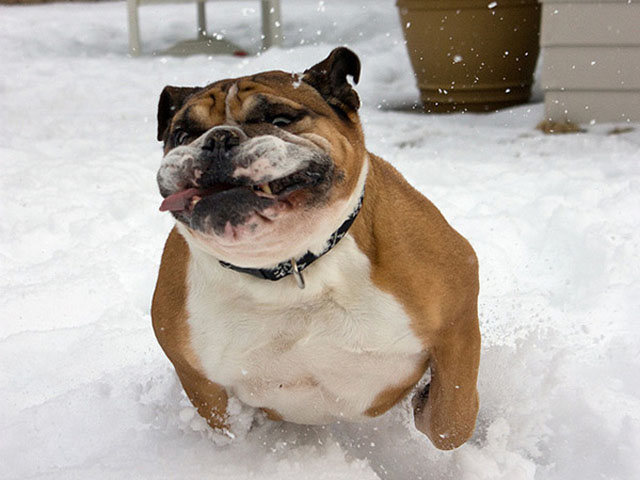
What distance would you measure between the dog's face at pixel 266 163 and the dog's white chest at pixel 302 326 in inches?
→ 5.2

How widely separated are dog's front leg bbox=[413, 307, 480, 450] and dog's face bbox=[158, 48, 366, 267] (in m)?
0.46

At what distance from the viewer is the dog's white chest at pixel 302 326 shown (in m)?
2.03

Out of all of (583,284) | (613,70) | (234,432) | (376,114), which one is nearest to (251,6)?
(376,114)

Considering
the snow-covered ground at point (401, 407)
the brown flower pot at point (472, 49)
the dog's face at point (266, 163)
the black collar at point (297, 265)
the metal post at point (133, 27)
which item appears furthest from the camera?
the metal post at point (133, 27)

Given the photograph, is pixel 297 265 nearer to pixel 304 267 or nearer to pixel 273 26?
pixel 304 267

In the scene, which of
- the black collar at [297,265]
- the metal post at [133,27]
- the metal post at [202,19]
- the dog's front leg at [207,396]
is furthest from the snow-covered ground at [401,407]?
the metal post at [202,19]

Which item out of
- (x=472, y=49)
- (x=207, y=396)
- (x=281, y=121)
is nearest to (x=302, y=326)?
(x=207, y=396)

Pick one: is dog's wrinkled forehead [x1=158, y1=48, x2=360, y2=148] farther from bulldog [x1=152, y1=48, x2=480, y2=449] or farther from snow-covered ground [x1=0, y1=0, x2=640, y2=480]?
snow-covered ground [x1=0, y1=0, x2=640, y2=480]

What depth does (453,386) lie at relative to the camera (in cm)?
224

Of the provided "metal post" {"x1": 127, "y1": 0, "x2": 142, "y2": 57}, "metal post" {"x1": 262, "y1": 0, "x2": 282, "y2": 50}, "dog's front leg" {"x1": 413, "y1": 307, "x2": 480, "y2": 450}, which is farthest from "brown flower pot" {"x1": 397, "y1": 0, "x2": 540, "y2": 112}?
"dog's front leg" {"x1": 413, "y1": 307, "x2": 480, "y2": 450}

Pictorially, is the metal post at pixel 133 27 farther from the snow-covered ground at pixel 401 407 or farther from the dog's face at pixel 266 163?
the dog's face at pixel 266 163

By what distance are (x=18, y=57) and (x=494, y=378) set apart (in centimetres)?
707

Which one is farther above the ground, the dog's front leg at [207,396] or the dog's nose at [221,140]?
the dog's nose at [221,140]

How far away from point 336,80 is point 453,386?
2.65 ft
